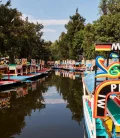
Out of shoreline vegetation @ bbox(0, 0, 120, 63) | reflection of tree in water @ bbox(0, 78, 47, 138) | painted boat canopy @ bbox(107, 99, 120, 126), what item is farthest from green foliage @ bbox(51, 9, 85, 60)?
painted boat canopy @ bbox(107, 99, 120, 126)

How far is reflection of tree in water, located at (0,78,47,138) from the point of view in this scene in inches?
559

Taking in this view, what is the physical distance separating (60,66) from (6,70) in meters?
58.4

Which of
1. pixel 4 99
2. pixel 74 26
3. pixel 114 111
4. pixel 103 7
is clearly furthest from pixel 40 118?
pixel 74 26

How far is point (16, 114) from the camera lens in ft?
58.4

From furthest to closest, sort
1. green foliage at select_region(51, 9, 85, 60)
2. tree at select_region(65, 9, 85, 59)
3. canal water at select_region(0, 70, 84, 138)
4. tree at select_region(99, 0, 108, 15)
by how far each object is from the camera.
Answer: tree at select_region(65, 9, 85, 59)
green foliage at select_region(51, 9, 85, 60)
tree at select_region(99, 0, 108, 15)
canal water at select_region(0, 70, 84, 138)

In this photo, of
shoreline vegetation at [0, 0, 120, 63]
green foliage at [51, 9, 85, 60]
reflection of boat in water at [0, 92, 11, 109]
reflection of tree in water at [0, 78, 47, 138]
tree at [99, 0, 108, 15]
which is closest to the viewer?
reflection of tree in water at [0, 78, 47, 138]

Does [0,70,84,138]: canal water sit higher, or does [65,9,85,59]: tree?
[65,9,85,59]: tree

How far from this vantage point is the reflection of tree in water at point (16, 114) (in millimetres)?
14203

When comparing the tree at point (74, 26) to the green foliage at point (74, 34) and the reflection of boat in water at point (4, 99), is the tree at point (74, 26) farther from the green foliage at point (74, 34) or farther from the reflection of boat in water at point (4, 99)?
the reflection of boat in water at point (4, 99)

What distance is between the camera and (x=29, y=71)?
49.8 metres

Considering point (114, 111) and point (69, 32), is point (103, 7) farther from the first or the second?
point (114, 111)

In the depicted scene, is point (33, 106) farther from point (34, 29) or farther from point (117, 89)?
point (34, 29)

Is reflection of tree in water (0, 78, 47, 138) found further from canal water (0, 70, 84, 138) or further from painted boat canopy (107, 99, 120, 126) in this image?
painted boat canopy (107, 99, 120, 126)

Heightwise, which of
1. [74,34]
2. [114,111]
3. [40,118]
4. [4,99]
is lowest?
[40,118]
